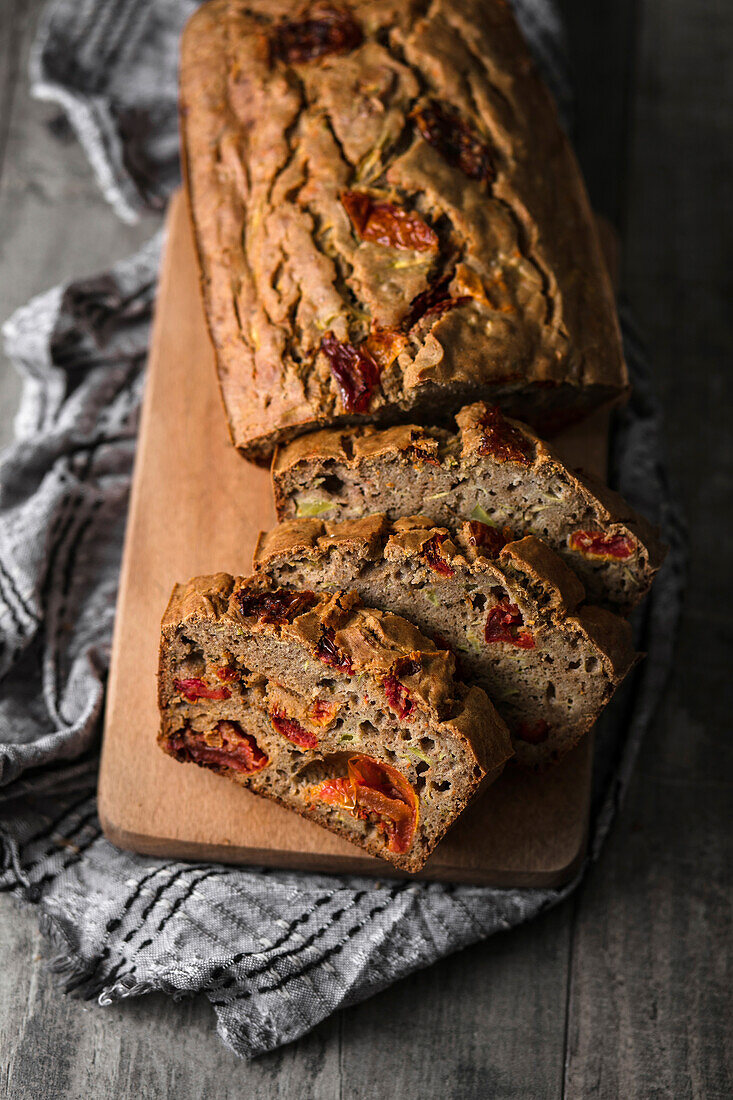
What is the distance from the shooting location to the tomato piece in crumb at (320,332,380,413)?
290 cm

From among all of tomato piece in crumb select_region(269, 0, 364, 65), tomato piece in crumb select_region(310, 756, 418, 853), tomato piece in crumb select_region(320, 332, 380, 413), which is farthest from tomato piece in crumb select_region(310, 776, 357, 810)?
tomato piece in crumb select_region(269, 0, 364, 65)

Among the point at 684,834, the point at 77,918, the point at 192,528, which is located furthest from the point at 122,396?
the point at 684,834

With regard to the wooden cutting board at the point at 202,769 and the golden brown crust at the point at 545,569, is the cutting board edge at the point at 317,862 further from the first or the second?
the golden brown crust at the point at 545,569

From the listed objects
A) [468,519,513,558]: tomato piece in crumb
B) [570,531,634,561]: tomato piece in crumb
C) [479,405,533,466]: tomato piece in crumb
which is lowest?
[570,531,634,561]: tomato piece in crumb

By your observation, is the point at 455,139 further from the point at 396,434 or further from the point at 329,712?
the point at 329,712

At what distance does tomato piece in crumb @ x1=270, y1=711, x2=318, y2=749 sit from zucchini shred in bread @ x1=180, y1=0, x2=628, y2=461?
2.52ft

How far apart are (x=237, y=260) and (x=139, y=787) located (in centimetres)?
155

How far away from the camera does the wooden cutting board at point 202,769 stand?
304 cm

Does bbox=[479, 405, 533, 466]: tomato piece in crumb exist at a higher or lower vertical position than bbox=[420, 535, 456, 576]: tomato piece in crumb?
higher

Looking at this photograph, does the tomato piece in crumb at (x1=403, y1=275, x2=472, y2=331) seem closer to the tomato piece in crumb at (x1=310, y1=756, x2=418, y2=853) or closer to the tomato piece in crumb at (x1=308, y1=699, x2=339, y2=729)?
the tomato piece in crumb at (x1=308, y1=699, x2=339, y2=729)

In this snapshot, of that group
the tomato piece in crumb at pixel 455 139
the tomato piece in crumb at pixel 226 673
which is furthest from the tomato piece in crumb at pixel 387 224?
the tomato piece in crumb at pixel 226 673

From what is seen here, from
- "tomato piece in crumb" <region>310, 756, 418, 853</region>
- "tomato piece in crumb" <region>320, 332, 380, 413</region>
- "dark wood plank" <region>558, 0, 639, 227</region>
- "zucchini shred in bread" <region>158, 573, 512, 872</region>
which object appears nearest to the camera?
"zucchini shred in bread" <region>158, 573, 512, 872</region>

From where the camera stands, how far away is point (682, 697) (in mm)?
3561

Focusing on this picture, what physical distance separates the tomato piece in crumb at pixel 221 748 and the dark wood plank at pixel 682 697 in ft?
3.60
